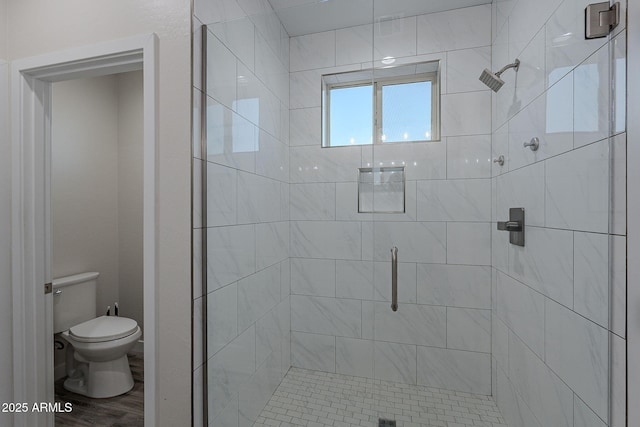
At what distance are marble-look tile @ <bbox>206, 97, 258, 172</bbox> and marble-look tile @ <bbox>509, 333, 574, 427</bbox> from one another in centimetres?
140

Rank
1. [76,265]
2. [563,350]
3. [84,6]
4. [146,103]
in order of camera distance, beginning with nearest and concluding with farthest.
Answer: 1. [563,350]
2. [146,103]
3. [84,6]
4. [76,265]

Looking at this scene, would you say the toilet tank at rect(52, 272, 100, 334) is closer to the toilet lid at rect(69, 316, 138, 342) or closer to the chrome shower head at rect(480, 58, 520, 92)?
the toilet lid at rect(69, 316, 138, 342)

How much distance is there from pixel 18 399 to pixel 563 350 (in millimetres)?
2363

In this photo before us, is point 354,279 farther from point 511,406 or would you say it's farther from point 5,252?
point 5,252

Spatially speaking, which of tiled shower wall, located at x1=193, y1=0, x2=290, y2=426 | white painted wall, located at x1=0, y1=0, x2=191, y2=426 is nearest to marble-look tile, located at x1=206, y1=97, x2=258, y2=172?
tiled shower wall, located at x1=193, y1=0, x2=290, y2=426

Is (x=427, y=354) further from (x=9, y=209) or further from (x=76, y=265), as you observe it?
(x=76, y=265)

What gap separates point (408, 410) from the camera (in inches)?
49.8

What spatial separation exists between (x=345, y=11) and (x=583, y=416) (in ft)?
5.72

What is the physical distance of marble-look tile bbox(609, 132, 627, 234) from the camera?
2.60 feet

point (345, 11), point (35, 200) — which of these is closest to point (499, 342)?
point (345, 11)

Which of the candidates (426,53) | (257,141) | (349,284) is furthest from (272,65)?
(349,284)

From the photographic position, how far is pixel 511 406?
4.09 feet

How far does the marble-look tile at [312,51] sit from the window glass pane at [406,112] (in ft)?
1.08

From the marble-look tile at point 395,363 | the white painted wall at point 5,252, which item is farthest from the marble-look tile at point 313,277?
the white painted wall at point 5,252
